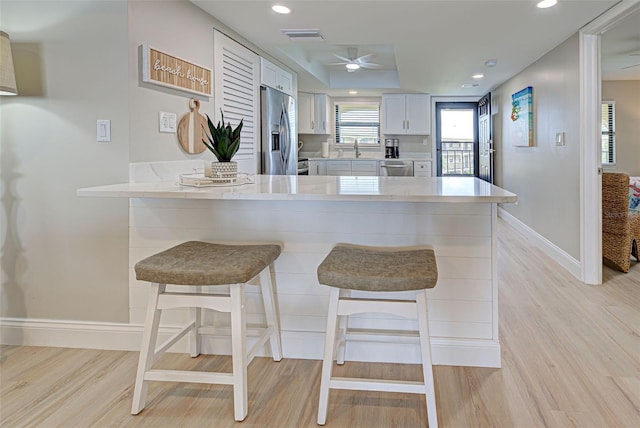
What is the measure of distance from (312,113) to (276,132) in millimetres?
2870

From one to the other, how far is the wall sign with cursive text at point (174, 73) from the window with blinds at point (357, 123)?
4951mm

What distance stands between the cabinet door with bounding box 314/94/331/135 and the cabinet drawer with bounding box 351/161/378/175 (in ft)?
2.54

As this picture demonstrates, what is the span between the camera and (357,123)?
797 cm

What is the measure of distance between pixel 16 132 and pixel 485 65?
4.59m

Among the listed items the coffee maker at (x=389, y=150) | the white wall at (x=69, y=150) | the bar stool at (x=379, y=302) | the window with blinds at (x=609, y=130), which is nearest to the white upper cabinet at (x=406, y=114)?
the coffee maker at (x=389, y=150)

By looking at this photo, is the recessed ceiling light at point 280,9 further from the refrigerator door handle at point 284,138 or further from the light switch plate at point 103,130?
the refrigerator door handle at point 284,138

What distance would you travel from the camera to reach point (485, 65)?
5074 mm

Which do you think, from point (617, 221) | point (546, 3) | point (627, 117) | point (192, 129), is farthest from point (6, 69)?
point (627, 117)

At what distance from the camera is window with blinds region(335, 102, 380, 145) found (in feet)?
26.0

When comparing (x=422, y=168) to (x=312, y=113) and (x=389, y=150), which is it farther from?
(x=312, y=113)

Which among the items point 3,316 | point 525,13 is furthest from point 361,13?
point 3,316

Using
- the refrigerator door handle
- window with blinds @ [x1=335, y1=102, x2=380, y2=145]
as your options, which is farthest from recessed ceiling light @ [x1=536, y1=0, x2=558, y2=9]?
window with blinds @ [x1=335, y1=102, x2=380, y2=145]

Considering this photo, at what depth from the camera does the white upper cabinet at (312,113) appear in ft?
23.9

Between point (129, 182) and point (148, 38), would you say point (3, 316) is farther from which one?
point (148, 38)
